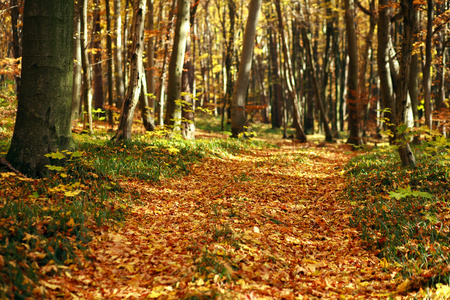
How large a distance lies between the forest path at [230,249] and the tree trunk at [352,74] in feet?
26.4

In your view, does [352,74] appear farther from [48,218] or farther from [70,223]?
[48,218]

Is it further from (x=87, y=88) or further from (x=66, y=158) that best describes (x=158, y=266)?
(x=87, y=88)

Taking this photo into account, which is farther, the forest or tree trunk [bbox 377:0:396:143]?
tree trunk [bbox 377:0:396:143]

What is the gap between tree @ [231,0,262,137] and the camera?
510 inches

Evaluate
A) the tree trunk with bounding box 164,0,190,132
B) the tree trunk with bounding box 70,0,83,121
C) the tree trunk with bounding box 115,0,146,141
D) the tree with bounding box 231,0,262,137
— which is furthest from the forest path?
the tree trunk with bounding box 70,0,83,121

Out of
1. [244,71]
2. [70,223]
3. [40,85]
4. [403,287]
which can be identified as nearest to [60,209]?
[70,223]

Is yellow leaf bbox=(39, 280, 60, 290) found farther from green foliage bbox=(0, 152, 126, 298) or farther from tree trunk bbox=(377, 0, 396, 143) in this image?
tree trunk bbox=(377, 0, 396, 143)

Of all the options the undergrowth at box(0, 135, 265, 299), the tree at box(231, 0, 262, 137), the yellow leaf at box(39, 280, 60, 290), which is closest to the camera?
the yellow leaf at box(39, 280, 60, 290)

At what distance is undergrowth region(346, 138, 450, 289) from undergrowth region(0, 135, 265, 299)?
3398 millimetres

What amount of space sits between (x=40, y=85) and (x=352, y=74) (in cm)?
1228

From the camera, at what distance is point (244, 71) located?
1313 centimetres

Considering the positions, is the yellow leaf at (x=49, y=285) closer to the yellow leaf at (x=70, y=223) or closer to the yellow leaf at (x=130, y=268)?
the yellow leaf at (x=130, y=268)

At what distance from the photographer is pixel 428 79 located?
422 inches

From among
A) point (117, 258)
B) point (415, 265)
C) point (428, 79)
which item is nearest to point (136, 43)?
point (117, 258)
